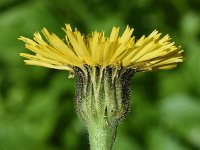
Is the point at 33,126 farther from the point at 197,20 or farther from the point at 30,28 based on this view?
the point at 197,20

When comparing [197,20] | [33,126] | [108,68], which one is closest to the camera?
[108,68]

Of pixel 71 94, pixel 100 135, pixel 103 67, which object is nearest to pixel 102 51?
pixel 103 67

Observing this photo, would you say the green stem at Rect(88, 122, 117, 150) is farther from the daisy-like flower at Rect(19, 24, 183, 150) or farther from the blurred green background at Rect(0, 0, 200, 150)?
the blurred green background at Rect(0, 0, 200, 150)

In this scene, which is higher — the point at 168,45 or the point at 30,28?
the point at 30,28

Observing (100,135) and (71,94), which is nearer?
(100,135)

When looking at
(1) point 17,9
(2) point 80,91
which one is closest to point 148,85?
(1) point 17,9

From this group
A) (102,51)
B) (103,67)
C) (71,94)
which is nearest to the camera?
(102,51)

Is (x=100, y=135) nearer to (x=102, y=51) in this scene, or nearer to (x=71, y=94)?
(x=102, y=51)
